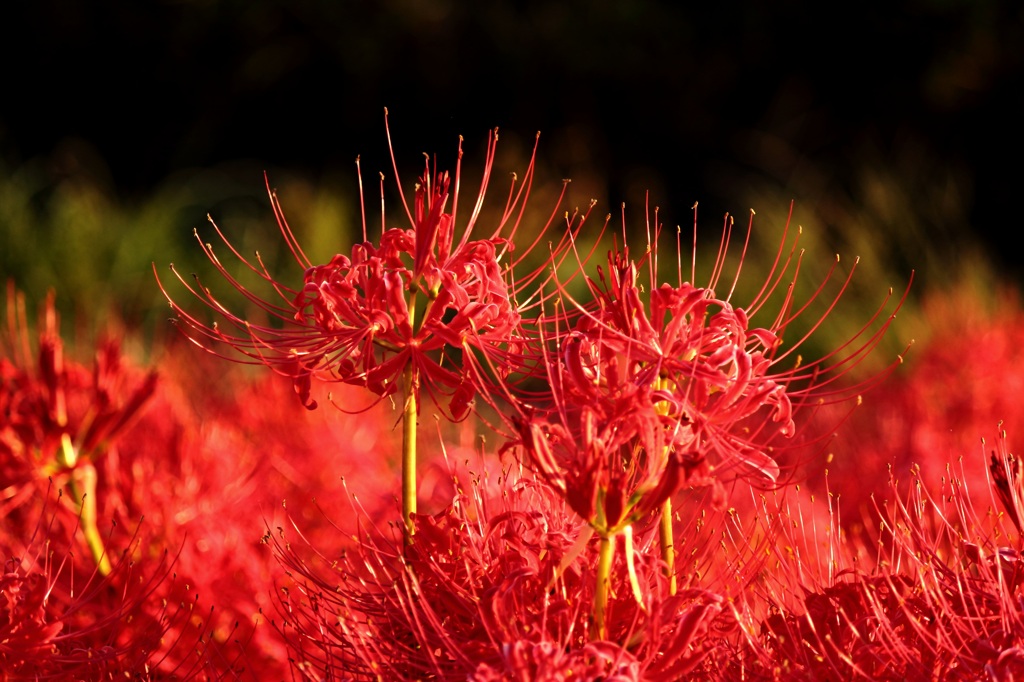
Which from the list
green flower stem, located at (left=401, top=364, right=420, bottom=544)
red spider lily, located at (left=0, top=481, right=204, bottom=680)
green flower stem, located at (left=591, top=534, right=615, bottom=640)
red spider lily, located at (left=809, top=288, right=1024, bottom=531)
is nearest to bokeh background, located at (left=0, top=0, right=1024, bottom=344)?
red spider lily, located at (left=809, top=288, right=1024, bottom=531)

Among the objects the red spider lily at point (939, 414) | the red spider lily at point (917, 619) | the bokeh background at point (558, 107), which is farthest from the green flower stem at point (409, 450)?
the bokeh background at point (558, 107)

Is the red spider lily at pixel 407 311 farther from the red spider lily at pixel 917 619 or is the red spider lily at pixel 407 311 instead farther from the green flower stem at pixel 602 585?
the red spider lily at pixel 917 619

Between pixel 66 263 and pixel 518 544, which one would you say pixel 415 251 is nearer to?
pixel 518 544

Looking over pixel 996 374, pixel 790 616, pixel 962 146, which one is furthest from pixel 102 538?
pixel 962 146

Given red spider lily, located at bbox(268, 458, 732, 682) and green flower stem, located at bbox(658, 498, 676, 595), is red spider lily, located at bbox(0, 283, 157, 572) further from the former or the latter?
green flower stem, located at bbox(658, 498, 676, 595)

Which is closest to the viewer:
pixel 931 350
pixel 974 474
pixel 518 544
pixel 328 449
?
pixel 518 544
